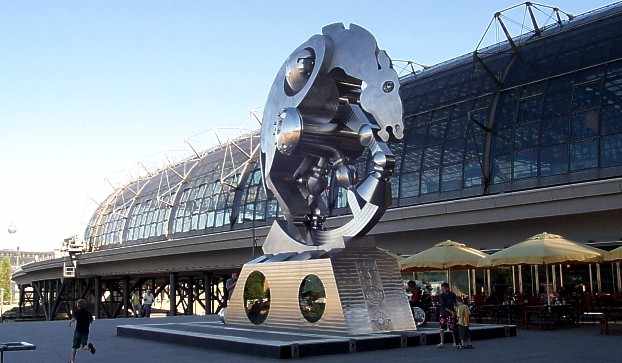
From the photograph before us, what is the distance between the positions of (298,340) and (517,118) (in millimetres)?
20600

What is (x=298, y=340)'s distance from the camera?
51.9 ft

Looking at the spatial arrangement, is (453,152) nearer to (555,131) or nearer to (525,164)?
(525,164)

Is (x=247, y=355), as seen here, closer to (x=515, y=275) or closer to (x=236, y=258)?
(x=515, y=275)

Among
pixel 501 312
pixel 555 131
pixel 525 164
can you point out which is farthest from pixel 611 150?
pixel 501 312

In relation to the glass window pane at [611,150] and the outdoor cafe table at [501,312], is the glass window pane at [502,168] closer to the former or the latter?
the glass window pane at [611,150]

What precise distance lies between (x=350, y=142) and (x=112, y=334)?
1127cm

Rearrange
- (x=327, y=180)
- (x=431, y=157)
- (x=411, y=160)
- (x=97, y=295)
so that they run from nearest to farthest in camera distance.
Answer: (x=327, y=180)
(x=431, y=157)
(x=411, y=160)
(x=97, y=295)

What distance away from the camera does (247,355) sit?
51.0 feet

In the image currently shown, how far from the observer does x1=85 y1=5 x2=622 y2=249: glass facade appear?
95.4 feet

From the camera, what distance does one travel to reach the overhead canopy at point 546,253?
22359 mm

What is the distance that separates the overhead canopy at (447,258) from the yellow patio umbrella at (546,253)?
1.58m

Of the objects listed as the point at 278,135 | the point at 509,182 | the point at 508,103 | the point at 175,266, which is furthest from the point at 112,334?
the point at 175,266

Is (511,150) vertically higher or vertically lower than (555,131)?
lower

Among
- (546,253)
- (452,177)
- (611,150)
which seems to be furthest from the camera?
(452,177)
